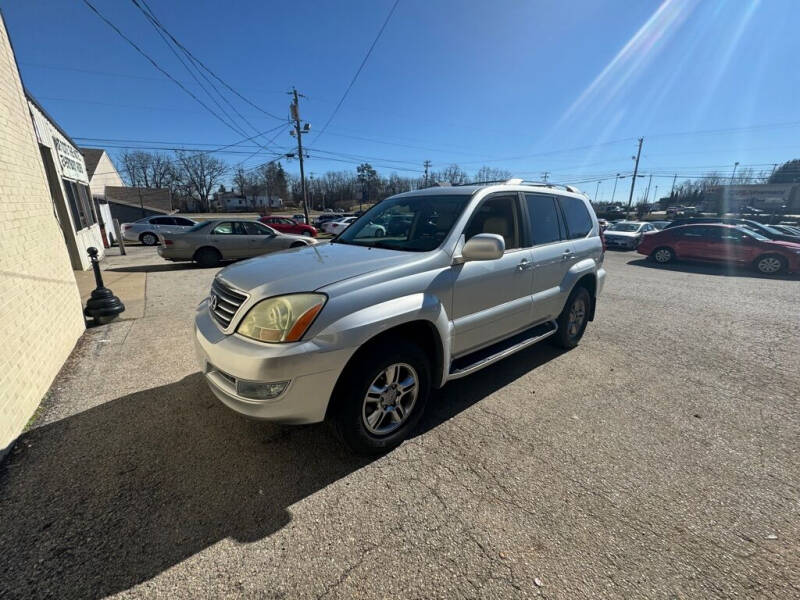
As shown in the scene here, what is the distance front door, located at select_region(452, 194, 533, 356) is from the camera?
9.16ft

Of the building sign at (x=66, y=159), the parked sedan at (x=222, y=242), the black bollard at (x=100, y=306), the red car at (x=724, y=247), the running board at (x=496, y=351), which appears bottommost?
the red car at (x=724, y=247)

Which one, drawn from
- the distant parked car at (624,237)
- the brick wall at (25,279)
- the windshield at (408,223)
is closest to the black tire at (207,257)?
the brick wall at (25,279)

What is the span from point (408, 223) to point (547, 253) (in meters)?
1.50

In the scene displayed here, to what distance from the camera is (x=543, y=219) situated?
372 cm

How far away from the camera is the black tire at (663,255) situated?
41.5 ft

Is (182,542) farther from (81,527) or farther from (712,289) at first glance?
(712,289)

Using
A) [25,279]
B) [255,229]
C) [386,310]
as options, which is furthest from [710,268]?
[25,279]

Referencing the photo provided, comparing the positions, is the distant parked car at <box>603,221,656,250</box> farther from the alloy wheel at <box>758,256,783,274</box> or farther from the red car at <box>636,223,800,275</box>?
the alloy wheel at <box>758,256,783,274</box>

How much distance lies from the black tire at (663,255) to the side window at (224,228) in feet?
48.8

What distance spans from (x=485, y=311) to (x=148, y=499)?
8.65 ft

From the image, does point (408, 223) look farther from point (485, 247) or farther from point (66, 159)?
point (66, 159)

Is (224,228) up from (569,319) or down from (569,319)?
up

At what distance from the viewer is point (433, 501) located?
83.8 inches

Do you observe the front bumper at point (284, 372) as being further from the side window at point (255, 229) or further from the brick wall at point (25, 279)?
the side window at point (255, 229)
